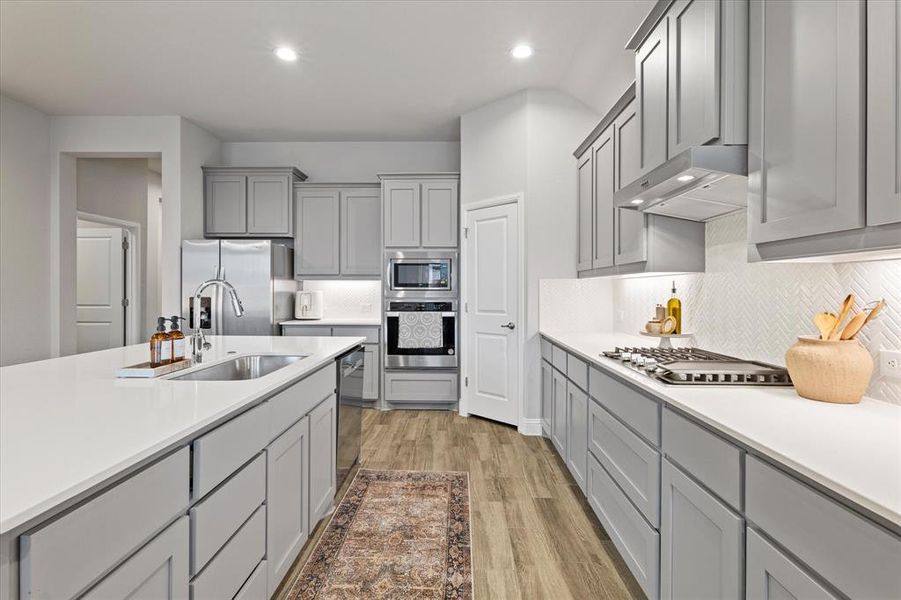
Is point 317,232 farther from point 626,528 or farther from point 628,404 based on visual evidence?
point 626,528

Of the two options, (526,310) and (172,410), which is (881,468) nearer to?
(172,410)

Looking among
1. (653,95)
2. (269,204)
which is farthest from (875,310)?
(269,204)

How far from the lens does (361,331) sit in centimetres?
475

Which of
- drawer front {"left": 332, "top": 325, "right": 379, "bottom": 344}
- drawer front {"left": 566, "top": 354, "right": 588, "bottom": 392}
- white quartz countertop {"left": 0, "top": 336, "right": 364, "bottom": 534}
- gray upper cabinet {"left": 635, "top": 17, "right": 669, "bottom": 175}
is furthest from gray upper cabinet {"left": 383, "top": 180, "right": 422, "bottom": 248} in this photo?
white quartz countertop {"left": 0, "top": 336, "right": 364, "bottom": 534}

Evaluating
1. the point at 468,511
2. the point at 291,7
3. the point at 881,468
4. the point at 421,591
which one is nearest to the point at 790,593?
the point at 881,468

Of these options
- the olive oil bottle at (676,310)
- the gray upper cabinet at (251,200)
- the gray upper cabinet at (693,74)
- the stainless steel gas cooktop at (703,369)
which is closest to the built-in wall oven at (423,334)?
the gray upper cabinet at (251,200)

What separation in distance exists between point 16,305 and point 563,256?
521cm

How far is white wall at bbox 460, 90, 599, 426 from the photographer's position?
3.84 m

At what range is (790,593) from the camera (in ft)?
3.12

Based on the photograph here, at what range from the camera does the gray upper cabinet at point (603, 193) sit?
9.37 feet

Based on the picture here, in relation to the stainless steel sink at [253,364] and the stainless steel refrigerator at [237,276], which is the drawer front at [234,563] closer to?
the stainless steel sink at [253,364]

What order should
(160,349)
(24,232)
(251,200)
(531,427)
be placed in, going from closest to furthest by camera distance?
(160,349) → (531,427) → (24,232) → (251,200)

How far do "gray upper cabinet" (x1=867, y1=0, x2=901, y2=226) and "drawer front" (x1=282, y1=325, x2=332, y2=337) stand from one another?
14.3ft

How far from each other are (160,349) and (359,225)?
3.45m
